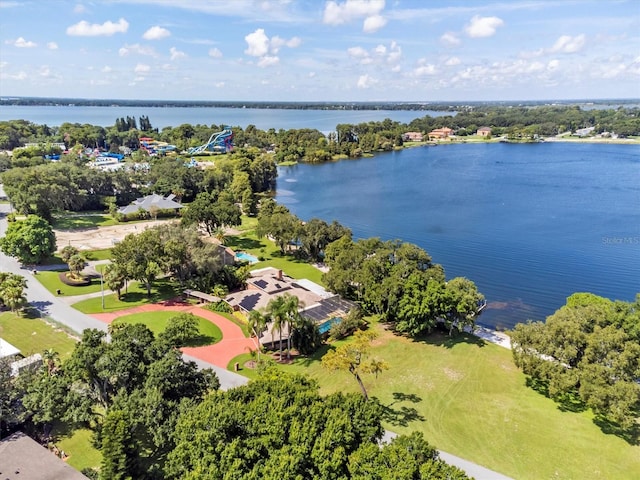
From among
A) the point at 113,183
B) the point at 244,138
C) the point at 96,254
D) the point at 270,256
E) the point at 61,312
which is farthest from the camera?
the point at 244,138

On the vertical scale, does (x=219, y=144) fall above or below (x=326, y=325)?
above

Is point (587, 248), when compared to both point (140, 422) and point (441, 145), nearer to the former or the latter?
point (140, 422)

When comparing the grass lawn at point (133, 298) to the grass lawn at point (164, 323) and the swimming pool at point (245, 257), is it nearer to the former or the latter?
the grass lawn at point (164, 323)

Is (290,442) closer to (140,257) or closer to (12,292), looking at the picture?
(140,257)

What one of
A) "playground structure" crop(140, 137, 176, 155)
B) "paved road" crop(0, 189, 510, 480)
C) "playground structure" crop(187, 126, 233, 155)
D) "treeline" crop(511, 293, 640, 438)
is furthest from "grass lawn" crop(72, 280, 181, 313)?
"playground structure" crop(187, 126, 233, 155)

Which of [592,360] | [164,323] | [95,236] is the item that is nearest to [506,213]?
[592,360]

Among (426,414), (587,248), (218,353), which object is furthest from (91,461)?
(587,248)
